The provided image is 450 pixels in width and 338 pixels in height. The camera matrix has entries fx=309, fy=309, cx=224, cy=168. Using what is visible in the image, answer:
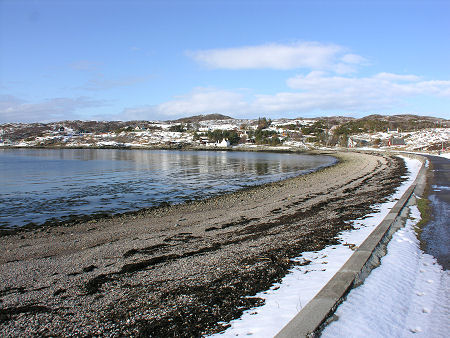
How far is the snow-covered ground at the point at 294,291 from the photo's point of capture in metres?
3.91

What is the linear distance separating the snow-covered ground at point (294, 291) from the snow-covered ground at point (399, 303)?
590mm

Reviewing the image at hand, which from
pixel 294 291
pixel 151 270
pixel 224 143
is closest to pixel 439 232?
pixel 294 291

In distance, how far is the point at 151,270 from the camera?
21.6ft

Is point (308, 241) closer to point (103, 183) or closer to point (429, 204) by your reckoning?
point (429, 204)

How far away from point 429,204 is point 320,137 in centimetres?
13354

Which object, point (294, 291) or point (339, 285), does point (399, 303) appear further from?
point (294, 291)

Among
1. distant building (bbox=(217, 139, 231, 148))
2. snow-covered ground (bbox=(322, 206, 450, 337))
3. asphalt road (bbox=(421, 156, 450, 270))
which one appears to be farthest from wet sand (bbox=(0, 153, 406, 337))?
distant building (bbox=(217, 139, 231, 148))

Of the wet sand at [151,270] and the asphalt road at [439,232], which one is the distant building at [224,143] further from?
the asphalt road at [439,232]

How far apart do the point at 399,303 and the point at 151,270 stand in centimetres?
460

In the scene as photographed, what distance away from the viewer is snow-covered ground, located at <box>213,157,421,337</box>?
12.8 ft

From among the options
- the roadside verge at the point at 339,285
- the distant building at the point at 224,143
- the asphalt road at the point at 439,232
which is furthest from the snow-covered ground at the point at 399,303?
the distant building at the point at 224,143

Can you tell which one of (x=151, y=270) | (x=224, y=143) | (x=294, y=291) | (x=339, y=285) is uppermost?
(x=224, y=143)

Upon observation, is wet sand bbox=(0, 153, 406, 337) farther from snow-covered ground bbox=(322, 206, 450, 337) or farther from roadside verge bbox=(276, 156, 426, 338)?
snow-covered ground bbox=(322, 206, 450, 337)

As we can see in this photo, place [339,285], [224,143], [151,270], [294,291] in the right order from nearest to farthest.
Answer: [339,285] < [294,291] < [151,270] < [224,143]
